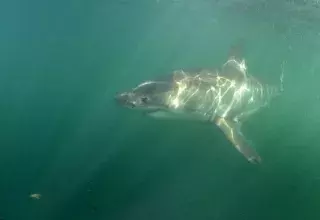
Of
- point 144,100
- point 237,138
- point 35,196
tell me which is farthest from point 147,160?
point 144,100

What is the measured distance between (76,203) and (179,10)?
88.2 ft

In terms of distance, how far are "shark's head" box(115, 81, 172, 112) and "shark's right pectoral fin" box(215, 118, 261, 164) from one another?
1725 millimetres

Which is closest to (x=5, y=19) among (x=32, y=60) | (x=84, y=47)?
(x=32, y=60)

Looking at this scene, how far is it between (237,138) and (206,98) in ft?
3.88

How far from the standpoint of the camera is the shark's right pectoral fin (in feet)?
25.6

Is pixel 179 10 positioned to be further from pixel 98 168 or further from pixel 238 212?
pixel 238 212

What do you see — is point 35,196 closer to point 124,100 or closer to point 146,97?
point 124,100

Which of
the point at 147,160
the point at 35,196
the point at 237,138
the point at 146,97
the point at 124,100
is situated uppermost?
the point at 147,160

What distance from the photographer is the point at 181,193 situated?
10141 mm

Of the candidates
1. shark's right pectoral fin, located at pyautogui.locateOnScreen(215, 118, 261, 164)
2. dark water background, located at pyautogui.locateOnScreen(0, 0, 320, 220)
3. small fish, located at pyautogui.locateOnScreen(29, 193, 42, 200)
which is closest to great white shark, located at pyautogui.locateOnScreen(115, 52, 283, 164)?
shark's right pectoral fin, located at pyautogui.locateOnScreen(215, 118, 261, 164)

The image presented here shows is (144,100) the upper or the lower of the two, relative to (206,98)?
lower

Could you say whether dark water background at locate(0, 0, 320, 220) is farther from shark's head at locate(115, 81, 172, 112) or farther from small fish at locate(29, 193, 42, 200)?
shark's head at locate(115, 81, 172, 112)

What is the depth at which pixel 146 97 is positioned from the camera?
7.61 metres

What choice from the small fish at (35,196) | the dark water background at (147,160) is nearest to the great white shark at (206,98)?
the dark water background at (147,160)
